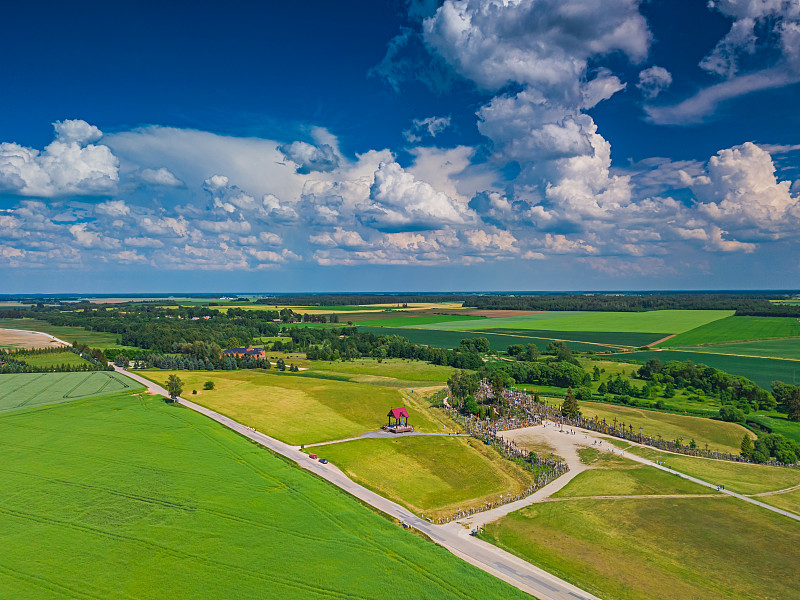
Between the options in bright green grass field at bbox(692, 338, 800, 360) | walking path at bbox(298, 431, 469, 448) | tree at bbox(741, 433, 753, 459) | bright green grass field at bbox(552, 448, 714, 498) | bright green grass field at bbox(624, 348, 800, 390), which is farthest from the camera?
bright green grass field at bbox(692, 338, 800, 360)

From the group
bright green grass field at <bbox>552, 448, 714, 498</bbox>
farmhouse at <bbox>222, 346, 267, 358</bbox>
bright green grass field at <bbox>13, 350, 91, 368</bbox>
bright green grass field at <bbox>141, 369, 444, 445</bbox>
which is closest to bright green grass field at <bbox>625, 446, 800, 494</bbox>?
bright green grass field at <bbox>552, 448, 714, 498</bbox>

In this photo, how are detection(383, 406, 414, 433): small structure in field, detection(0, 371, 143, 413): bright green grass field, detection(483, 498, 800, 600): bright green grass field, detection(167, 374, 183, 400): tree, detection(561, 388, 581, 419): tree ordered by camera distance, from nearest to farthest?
detection(483, 498, 800, 600): bright green grass field → detection(383, 406, 414, 433): small structure in field → detection(561, 388, 581, 419): tree → detection(0, 371, 143, 413): bright green grass field → detection(167, 374, 183, 400): tree

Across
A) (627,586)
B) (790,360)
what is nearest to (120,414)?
(627,586)

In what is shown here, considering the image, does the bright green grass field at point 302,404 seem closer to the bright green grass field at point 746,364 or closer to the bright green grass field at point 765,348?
the bright green grass field at point 746,364

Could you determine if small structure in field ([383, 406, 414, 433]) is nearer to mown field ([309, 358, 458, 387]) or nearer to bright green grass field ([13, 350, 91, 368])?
mown field ([309, 358, 458, 387])

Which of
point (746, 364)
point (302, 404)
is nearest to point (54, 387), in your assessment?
point (302, 404)

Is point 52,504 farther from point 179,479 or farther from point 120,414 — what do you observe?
point 120,414
